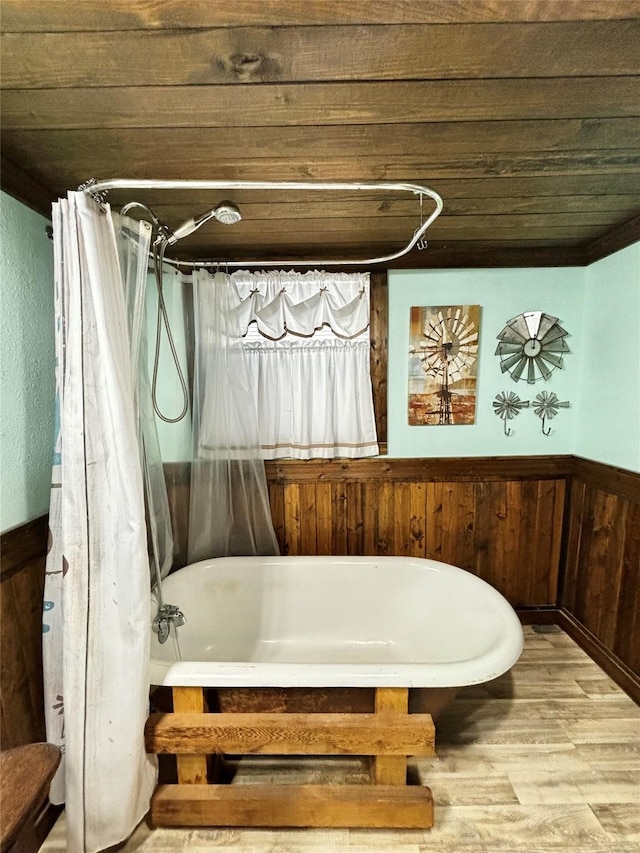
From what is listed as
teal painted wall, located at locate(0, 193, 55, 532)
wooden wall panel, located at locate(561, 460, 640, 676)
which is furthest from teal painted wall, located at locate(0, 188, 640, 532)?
wooden wall panel, located at locate(561, 460, 640, 676)

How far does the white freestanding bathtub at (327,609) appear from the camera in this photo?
162cm

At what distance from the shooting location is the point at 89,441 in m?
1.03

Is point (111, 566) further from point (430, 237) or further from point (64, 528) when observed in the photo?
point (430, 237)

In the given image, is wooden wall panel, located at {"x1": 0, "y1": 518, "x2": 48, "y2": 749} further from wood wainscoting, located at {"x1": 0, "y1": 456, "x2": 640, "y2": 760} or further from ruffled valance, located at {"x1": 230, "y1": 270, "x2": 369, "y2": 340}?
ruffled valance, located at {"x1": 230, "y1": 270, "x2": 369, "y2": 340}

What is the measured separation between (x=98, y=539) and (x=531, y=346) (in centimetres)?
221

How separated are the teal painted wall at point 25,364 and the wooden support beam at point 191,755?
2.50 feet

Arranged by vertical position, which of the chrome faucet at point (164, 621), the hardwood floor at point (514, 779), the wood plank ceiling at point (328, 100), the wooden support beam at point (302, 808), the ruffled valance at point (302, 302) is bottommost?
the hardwood floor at point (514, 779)

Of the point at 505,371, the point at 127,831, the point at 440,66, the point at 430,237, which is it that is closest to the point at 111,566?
the point at 127,831

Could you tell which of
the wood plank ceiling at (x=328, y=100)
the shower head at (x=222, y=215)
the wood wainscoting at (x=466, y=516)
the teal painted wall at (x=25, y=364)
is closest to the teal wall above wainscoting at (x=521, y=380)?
the wood wainscoting at (x=466, y=516)

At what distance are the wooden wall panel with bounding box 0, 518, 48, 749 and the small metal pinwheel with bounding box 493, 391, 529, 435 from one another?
2196 millimetres

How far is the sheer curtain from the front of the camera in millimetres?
1724

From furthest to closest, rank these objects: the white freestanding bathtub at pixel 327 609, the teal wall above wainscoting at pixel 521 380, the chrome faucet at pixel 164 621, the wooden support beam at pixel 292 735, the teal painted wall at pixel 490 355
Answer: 1. the teal painted wall at pixel 490 355
2. the teal wall above wainscoting at pixel 521 380
3. the white freestanding bathtub at pixel 327 609
4. the chrome faucet at pixel 164 621
5. the wooden support beam at pixel 292 735

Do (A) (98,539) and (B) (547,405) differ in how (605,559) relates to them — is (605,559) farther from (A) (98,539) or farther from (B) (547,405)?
(A) (98,539)

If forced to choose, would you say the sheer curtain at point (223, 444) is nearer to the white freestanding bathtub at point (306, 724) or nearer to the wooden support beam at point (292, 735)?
the white freestanding bathtub at point (306, 724)
